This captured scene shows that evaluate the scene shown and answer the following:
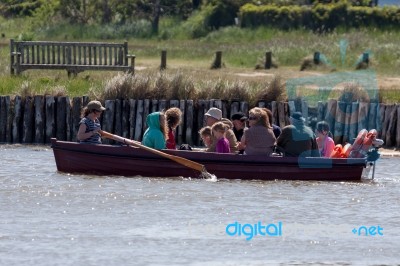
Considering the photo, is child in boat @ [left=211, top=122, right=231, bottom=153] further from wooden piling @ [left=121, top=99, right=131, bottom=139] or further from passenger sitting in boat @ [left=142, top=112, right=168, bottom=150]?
wooden piling @ [left=121, top=99, right=131, bottom=139]

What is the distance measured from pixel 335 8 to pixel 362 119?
28633 mm

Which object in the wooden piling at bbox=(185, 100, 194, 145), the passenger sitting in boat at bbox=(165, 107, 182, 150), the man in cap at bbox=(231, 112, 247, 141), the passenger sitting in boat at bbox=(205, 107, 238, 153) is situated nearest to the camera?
the passenger sitting in boat at bbox=(205, 107, 238, 153)

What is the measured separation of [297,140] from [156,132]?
7.64 feet

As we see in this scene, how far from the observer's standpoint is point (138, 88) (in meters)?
26.2

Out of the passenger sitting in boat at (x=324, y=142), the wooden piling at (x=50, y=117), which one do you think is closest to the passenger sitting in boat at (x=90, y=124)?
the passenger sitting in boat at (x=324, y=142)

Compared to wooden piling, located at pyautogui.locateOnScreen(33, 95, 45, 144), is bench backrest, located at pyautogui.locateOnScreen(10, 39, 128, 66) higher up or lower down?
higher up

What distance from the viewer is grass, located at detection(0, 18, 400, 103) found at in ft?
87.1

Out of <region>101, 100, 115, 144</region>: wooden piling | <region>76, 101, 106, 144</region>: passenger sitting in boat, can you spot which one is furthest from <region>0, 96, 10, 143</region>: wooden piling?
<region>76, 101, 106, 144</region>: passenger sitting in boat

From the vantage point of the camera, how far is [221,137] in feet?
67.2

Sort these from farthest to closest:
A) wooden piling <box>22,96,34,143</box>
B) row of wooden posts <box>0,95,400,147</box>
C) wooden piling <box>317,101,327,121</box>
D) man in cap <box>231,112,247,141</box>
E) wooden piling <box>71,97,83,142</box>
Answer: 1. wooden piling <box>22,96,34,143</box>
2. wooden piling <box>71,97,83,142</box>
3. wooden piling <box>317,101,327,121</box>
4. row of wooden posts <box>0,95,400,147</box>
5. man in cap <box>231,112,247,141</box>

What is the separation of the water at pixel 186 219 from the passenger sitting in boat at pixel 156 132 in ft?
2.08

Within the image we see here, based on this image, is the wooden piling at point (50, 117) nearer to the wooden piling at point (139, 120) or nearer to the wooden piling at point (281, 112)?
the wooden piling at point (139, 120)

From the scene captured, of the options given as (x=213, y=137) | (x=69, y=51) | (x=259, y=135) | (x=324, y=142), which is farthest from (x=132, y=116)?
(x=69, y=51)

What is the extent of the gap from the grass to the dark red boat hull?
5.70 meters
